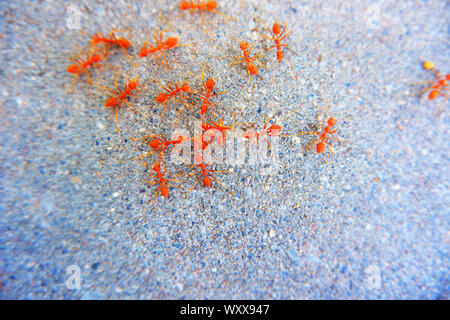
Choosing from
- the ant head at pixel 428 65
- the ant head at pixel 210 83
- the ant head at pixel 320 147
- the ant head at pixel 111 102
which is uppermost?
the ant head at pixel 428 65

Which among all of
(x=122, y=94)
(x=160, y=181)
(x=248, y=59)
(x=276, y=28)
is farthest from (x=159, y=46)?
(x=160, y=181)

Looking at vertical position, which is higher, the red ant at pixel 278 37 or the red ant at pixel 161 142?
the red ant at pixel 278 37

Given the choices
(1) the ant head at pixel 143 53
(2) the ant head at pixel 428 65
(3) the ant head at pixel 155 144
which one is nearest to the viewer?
(3) the ant head at pixel 155 144

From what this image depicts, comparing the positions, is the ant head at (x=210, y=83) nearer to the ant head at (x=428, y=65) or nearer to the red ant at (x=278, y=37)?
the red ant at (x=278, y=37)

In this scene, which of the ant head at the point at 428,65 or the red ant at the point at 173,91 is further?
the ant head at the point at 428,65

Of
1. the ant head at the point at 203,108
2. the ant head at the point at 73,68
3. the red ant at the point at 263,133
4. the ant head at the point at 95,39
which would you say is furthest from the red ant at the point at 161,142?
the ant head at the point at 95,39

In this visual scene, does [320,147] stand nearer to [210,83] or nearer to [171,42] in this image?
[210,83]

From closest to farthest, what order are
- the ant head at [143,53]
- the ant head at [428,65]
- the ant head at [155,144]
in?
the ant head at [155,144] → the ant head at [143,53] → the ant head at [428,65]

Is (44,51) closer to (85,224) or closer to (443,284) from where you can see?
(85,224)
